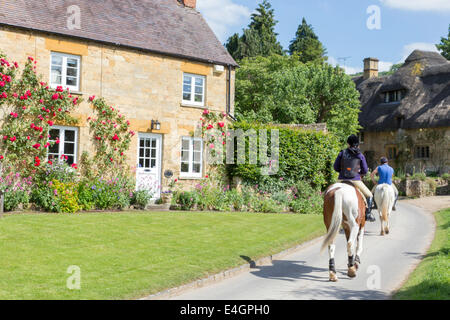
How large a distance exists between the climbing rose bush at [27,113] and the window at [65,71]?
1.80 ft

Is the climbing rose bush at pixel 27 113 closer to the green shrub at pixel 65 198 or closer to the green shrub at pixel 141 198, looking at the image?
the green shrub at pixel 65 198

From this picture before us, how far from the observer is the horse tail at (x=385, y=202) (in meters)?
13.0

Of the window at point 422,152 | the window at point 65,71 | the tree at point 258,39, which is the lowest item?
the window at point 422,152

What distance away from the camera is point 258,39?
51.6 meters

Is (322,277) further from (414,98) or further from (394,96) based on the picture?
(394,96)

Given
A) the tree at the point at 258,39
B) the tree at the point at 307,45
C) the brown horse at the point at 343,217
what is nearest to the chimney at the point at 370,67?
the tree at the point at 307,45

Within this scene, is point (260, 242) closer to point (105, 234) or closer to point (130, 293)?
point (105, 234)

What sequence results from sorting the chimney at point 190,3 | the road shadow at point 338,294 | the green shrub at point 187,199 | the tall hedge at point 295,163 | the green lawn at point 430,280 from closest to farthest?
the green lawn at point 430,280 < the road shadow at point 338,294 < the green shrub at point 187,199 < the tall hedge at point 295,163 < the chimney at point 190,3

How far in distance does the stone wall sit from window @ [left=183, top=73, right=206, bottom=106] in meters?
0.23

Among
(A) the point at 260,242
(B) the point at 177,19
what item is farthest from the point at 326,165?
(A) the point at 260,242

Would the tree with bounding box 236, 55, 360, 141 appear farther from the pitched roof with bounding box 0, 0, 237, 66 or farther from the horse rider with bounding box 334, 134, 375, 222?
the horse rider with bounding box 334, 134, 375, 222

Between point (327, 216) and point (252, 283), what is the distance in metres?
1.87

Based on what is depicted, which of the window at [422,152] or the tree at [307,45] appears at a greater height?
the tree at [307,45]
